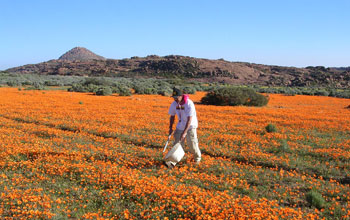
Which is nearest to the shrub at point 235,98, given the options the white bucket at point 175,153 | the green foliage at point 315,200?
the white bucket at point 175,153

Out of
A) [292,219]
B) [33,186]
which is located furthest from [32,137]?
[292,219]

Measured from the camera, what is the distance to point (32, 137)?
11562 mm

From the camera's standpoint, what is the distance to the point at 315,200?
21.3ft

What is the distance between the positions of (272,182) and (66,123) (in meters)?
10.8

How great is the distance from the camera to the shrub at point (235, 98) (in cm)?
2988

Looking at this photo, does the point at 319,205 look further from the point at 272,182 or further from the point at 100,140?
the point at 100,140

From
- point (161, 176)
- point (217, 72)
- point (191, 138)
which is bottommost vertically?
point (161, 176)

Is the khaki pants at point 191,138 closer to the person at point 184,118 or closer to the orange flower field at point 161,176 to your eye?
the person at point 184,118

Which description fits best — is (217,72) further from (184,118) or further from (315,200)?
(315,200)

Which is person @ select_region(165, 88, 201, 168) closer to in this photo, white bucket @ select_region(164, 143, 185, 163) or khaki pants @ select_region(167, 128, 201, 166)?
khaki pants @ select_region(167, 128, 201, 166)

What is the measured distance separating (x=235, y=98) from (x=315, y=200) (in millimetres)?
23717

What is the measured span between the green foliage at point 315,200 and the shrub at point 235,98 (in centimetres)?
2325

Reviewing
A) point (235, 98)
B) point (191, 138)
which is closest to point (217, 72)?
point (235, 98)

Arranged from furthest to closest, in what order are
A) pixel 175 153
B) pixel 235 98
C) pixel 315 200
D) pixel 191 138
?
pixel 235 98
pixel 191 138
pixel 175 153
pixel 315 200
